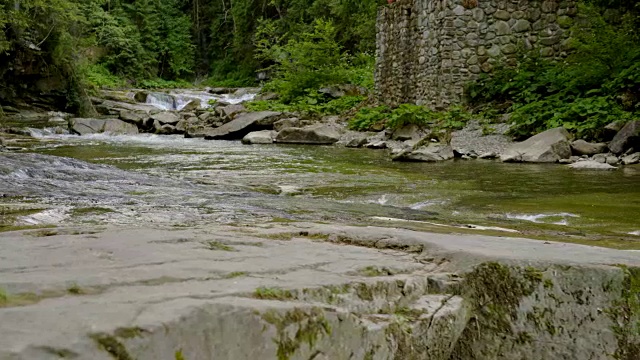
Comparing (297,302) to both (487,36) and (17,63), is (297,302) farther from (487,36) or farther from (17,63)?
(17,63)

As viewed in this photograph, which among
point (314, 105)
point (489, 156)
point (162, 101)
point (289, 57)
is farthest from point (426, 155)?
point (162, 101)

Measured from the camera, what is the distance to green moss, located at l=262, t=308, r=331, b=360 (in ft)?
4.75

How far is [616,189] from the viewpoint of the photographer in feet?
19.5

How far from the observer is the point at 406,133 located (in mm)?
12594

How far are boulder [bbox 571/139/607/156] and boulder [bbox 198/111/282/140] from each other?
7927 mm

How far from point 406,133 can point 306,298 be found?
1118 cm

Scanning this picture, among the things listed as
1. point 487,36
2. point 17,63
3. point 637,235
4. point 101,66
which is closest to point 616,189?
point 637,235

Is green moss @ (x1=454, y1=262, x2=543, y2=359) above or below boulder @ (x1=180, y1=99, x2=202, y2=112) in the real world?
below

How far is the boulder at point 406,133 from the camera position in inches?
488

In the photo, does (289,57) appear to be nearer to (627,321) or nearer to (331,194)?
(331,194)

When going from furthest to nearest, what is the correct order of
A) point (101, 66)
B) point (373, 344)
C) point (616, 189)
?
1. point (101, 66)
2. point (616, 189)
3. point (373, 344)

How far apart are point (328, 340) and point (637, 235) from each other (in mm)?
2959

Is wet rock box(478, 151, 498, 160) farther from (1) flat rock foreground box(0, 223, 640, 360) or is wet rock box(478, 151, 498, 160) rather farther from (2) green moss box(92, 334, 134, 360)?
(2) green moss box(92, 334, 134, 360)

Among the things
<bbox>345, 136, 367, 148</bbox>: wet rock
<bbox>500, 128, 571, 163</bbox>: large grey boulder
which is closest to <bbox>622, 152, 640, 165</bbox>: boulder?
<bbox>500, 128, 571, 163</bbox>: large grey boulder
